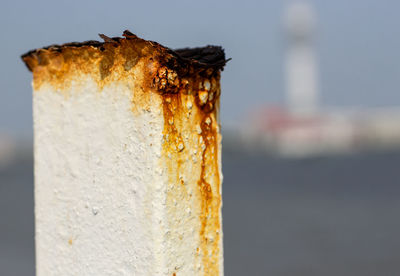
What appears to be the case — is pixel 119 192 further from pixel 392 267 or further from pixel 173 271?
pixel 392 267

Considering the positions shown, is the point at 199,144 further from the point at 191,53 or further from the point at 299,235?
the point at 299,235

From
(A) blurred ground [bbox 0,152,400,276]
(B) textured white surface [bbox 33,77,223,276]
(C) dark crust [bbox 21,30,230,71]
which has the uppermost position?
(C) dark crust [bbox 21,30,230,71]

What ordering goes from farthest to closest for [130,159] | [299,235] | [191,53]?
[299,235] < [191,53] < [130,159]

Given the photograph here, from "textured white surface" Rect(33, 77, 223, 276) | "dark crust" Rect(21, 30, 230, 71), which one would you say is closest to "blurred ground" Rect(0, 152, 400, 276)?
"textured white surface" Rect(33, 77, 223, 276)

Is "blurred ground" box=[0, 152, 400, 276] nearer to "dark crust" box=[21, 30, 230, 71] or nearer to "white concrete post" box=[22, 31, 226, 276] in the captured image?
"white concrete post" box=[22, 31, 226, 276]

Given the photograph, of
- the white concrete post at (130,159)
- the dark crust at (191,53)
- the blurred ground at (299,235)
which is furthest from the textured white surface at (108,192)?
the blurred ground at (299,235)

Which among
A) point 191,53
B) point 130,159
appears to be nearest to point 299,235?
point 191,53

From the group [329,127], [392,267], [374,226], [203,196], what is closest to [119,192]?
[203,196]
